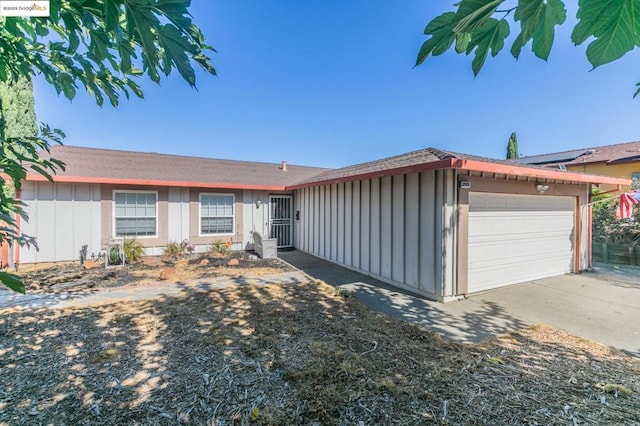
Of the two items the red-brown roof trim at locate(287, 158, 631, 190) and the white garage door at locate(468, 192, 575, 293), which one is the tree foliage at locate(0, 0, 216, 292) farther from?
the white garage door at locate(468, 192, 575, 293)

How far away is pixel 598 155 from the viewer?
1525 cm

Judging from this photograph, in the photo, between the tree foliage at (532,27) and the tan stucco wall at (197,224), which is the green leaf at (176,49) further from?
the tan stucco wall at (197,224)

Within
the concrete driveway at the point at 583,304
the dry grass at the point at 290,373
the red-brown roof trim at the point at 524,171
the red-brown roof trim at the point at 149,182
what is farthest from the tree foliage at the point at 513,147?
the dry grass at the point at 290,373

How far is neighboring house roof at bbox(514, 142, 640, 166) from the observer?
13.4m

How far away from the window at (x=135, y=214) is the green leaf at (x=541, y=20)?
35.4 feet

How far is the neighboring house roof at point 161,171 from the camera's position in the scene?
351 inches

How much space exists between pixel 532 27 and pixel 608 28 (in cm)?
30

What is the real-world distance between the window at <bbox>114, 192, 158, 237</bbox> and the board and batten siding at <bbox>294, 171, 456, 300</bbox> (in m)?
5.78

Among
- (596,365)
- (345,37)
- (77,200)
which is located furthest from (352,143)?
(596,365)

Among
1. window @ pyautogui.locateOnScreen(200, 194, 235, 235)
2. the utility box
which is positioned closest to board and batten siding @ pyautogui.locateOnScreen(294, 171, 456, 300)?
the utility box

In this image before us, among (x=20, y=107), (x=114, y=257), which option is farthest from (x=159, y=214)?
(x=20, y=107)

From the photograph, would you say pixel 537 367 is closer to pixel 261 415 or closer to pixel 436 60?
pixel 261 415

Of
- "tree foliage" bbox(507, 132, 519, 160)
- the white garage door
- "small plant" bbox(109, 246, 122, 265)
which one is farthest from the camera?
"tree foliage" bbox(507, 132, 519, 160)

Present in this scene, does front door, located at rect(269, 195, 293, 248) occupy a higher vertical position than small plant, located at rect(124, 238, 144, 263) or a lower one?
higher
